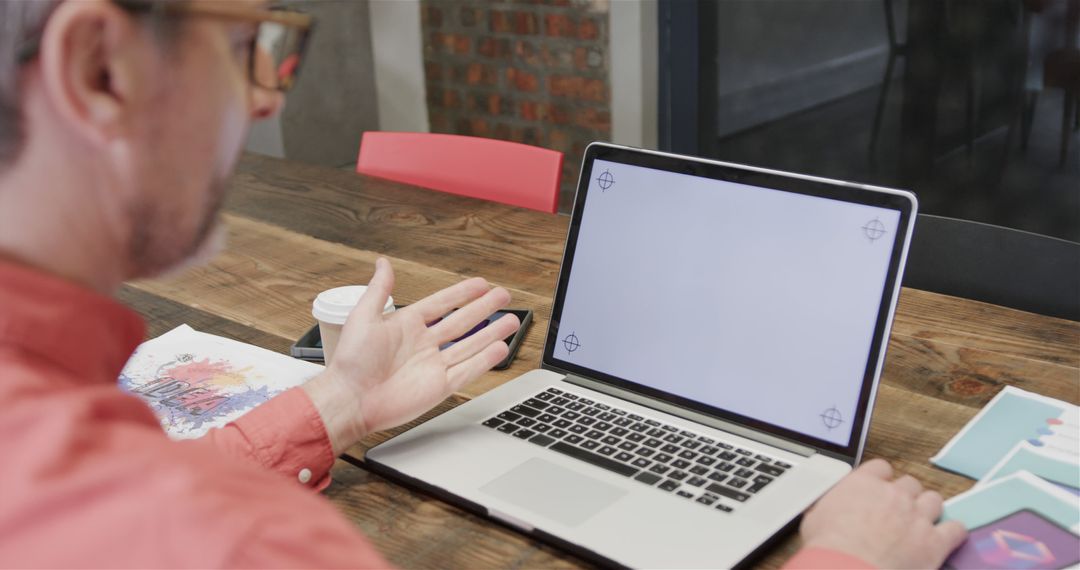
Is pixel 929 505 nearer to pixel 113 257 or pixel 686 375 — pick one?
pixel 686 375

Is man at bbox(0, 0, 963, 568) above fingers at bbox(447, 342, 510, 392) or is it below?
above

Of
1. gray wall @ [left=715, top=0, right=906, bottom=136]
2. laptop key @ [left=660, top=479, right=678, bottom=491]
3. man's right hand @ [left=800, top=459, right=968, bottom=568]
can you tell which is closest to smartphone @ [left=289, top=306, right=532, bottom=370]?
laptop key @ [left=660, top=479, right=678, bottom=491]

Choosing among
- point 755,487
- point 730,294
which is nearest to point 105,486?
point 755,487

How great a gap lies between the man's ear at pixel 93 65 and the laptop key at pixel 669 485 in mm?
567

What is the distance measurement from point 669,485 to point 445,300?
0.35 m

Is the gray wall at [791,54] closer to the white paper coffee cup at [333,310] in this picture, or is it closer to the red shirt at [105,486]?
the white paper coffee cup at [333,310]

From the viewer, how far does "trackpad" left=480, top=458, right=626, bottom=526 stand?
94 centimetres

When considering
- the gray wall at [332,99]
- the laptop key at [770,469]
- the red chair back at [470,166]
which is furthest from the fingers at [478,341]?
the gray wall at [332,99]

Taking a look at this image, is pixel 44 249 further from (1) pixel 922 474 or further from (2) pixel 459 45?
(2) pixel 459 45

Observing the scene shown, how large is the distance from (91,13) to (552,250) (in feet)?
3.70

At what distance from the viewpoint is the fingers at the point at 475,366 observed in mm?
1128

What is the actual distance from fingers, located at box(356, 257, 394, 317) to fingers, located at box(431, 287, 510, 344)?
0.21 ft

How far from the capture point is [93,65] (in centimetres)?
60

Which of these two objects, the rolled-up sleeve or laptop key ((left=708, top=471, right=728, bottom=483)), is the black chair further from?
the rolled-up sleeve
